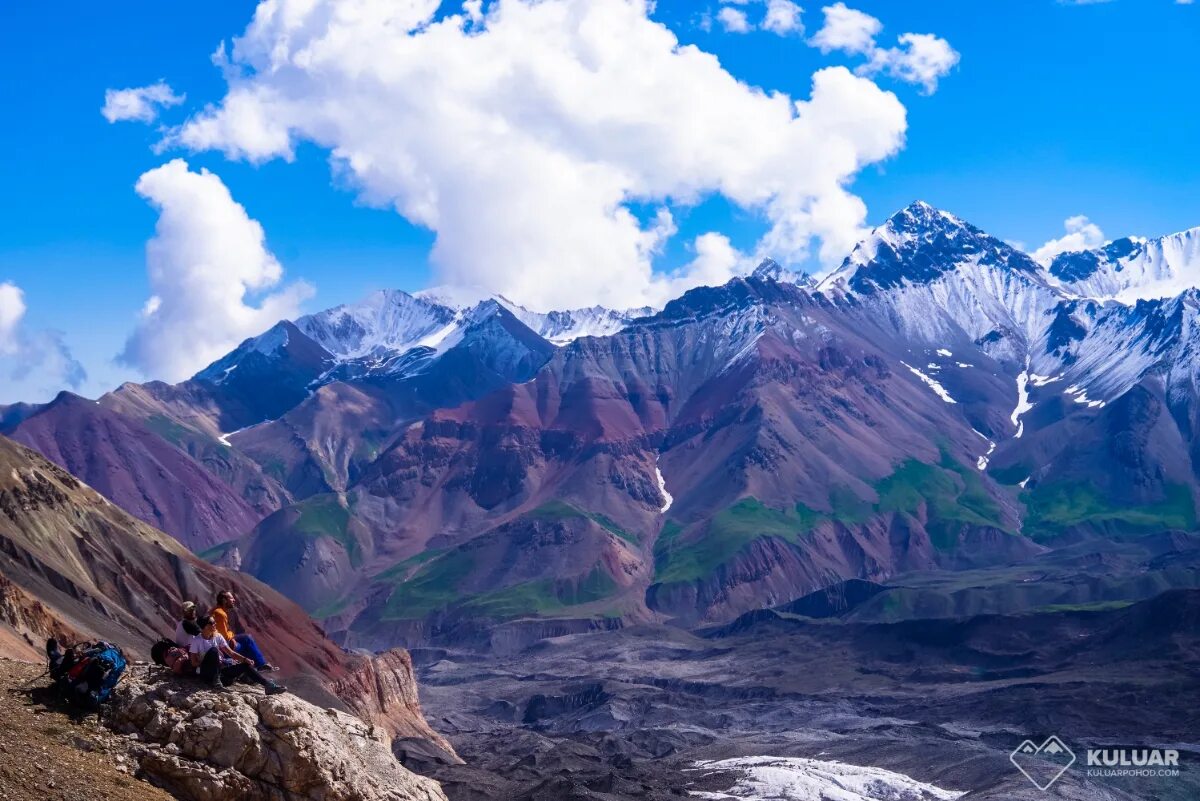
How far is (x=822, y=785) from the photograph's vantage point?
144m

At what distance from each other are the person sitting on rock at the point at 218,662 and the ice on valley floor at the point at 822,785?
10961 centimetres

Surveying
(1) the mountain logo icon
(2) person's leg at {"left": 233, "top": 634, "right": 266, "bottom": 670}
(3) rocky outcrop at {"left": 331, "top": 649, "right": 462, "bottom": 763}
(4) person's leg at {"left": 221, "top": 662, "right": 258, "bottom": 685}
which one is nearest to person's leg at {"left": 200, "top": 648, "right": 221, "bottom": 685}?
(4) person's leg at {"left": 221, "top": 662, "right": 258, "bottom": 685}

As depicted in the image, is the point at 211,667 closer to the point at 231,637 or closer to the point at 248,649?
the point at 231,637

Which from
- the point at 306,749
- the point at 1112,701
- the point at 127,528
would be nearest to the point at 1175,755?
the point at 1112,701

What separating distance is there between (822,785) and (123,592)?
72540 mm

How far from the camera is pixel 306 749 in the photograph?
1215 inches

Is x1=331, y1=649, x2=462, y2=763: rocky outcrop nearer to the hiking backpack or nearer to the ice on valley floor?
the ice on valley floor

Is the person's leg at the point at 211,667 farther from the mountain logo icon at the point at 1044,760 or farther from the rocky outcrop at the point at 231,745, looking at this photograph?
the mountain logo icon at the point at 1044,760

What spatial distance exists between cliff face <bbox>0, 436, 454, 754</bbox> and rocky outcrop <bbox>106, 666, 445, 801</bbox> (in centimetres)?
7053

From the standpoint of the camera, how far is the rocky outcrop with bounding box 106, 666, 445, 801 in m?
29.8

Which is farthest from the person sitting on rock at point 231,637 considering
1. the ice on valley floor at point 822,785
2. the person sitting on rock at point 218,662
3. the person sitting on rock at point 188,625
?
the ice on valley floor at point 822,785

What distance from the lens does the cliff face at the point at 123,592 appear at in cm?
11432

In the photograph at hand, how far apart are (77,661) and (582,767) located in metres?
122

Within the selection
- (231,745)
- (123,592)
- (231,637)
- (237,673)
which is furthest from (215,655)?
(123,592)
